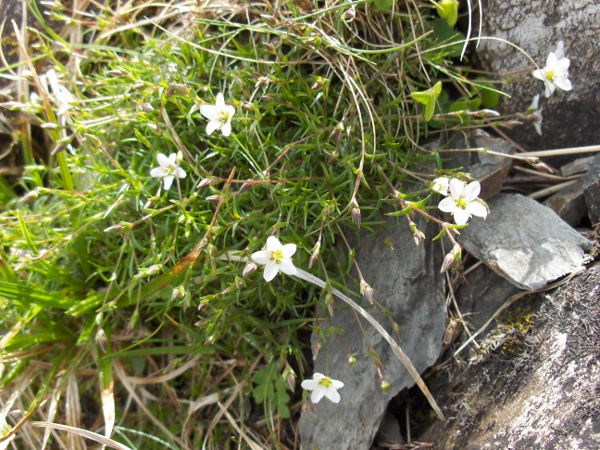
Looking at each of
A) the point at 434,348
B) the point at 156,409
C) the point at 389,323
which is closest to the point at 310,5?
the point at 389,323

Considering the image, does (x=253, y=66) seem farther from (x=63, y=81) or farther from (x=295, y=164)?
(x=63, y=81)

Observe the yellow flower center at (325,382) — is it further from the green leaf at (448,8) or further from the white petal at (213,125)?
the green leaf at (448,8)

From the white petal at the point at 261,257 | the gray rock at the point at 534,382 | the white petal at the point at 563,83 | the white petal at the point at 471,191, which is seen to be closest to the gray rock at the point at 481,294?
the gray rock at the point at 534,382

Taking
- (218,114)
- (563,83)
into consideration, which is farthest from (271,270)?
(563,83)

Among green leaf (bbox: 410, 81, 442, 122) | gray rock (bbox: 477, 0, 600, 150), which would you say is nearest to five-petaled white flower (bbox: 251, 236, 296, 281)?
green leaf (bbox: 410, 81, 442, 122)

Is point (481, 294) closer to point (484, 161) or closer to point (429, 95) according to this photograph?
point (484, 161)

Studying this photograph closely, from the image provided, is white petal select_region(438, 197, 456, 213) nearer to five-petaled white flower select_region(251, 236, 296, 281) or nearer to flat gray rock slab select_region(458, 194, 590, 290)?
flat gray rock slab select_region(458, 194, 590, 290)
